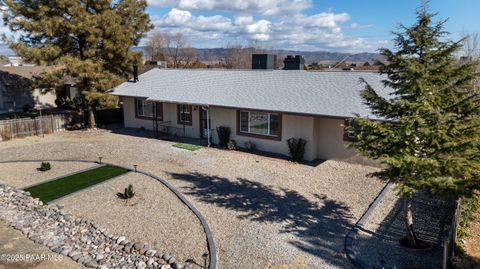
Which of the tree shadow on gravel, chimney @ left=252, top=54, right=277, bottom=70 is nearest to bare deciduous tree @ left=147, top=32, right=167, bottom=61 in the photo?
chimney @ left=252, top=54, right=277, bottom=70

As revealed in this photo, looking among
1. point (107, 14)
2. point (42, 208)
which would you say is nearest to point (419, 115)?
point (42, 208)

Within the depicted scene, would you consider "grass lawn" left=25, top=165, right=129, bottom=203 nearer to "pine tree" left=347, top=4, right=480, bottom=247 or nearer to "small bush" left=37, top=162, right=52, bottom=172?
"small bush" left=37, top=162, right=52, bottom=172

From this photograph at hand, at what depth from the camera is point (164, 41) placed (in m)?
78.4

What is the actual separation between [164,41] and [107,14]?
194 ft

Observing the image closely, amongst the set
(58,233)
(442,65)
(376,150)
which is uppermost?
(442,65)

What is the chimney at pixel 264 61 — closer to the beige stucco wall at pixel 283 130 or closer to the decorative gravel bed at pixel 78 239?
the beige stucco wall at pixel 283 130

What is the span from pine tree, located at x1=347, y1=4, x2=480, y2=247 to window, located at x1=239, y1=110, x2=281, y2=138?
930 centimetres

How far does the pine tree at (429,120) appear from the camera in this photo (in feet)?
24.6

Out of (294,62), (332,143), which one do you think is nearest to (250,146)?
(332,143)

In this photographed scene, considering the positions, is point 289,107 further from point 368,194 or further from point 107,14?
point 107,14

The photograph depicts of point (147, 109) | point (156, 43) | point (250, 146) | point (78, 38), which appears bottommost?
point (250, 146)

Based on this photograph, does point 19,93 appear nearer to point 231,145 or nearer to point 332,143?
point 231,145

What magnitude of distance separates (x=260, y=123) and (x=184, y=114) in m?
5.84

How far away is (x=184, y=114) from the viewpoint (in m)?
21.7
